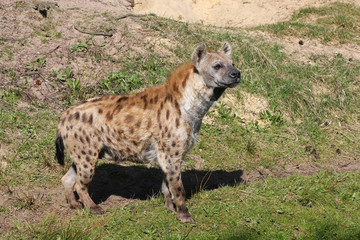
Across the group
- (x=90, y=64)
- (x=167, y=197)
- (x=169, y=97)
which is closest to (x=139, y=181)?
(x=167, y=197)

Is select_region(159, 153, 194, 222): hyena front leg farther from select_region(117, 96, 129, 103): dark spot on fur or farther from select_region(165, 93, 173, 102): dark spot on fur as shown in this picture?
select_region(117, 96, 129, 103): dark spot on fur

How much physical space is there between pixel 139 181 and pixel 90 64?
9.01 ft

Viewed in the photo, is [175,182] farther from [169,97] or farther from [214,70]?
[214,70]

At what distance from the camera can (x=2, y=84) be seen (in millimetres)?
6824

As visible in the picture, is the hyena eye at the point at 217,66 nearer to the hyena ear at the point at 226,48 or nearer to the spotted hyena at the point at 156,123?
the spotted hyena at the point at 156,123

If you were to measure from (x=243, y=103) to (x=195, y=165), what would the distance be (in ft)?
6.16

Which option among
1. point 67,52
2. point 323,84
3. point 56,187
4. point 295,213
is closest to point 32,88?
point 67,52

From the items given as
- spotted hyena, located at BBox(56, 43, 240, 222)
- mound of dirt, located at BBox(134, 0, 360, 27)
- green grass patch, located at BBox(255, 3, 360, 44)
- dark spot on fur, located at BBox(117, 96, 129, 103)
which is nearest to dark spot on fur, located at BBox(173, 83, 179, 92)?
spotted hyena, located at BBox(56, 43, 240, 222)

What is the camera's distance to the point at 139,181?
5.89m

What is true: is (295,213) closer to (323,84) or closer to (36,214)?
(36,214)

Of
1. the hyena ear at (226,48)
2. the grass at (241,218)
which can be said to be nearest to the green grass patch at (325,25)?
the hyena ear at (226,48)

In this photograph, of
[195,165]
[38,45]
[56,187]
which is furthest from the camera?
[38,45]

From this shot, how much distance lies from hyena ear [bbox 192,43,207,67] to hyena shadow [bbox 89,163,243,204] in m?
1.60

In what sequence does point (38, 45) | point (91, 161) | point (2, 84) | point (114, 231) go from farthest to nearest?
point (38, 45)
point (2, 84)
point (91, 161)
point (114, 231)
